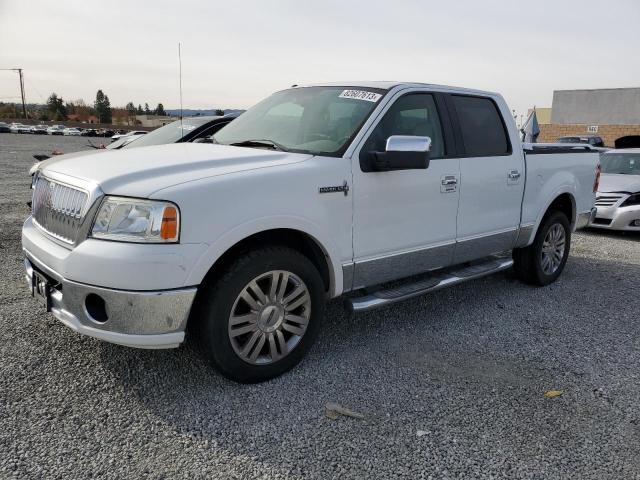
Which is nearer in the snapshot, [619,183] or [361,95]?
[361,95]

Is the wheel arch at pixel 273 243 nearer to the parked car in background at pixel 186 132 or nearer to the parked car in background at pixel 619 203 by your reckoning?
the parked car in background at pixel 186 132

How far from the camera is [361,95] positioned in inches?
159

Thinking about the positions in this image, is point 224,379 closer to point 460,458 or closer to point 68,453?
point 68,453

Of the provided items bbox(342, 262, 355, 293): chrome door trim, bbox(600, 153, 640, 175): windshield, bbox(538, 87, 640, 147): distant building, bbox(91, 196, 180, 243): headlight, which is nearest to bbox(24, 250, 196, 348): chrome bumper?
bbox(91, 196, 180, 243): headlight

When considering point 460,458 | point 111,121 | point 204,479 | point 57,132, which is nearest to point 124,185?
point 204,479

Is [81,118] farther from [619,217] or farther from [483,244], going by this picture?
[483,244]

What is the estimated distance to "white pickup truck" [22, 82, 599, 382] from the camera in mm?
2828

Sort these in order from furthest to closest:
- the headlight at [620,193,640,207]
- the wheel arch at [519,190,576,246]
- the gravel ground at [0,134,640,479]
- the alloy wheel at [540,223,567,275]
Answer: the headlight at [620,193,640,207] → the alloy wheel at [540,223,567,275] → the wheel arch at [519,190,576,246] → the gravel ground at [0,134,640,479]

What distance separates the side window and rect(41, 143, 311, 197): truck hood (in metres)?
0.62

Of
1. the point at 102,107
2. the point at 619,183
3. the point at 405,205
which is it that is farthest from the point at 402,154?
the point at 102,107

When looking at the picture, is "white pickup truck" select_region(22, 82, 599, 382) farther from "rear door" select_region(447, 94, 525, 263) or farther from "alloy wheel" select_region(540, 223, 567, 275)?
"alloy wheel" select_region(540, 223, 567, 275)

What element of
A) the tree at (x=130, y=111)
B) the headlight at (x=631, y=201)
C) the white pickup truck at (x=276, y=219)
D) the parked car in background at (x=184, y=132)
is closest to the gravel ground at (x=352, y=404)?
the white pickup truck at (x=276, y=219)

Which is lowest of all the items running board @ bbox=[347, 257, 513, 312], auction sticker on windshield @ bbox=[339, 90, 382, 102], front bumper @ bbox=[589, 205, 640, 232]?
front bumper @ bbox=[589, 205, 640, 232]

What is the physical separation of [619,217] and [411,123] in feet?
19.9
